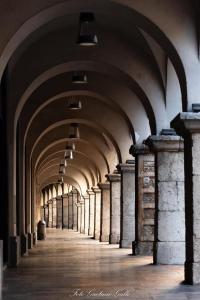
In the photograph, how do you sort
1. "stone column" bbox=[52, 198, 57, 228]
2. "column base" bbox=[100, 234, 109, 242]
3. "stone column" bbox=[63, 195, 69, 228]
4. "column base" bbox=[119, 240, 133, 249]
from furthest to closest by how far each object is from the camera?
"stone column" bbox=[52, 198, 57, 228]
"stone column" bbox=[63, 195, 69, 228]
"column base" bbox=[100, 234, 109, 242]
"column base" bbox=[119, 240, 133, 249]

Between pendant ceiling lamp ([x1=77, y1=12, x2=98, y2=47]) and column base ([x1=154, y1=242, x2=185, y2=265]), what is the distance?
4641mm

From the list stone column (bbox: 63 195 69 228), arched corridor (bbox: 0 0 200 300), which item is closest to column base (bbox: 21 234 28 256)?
arched corridor (bbox: 0 0 200 300)

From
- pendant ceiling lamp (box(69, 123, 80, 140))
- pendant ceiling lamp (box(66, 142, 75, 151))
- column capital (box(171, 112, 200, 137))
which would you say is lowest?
column capital (box(171, 112, 200, 137))

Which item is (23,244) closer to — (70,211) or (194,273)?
(194,273)

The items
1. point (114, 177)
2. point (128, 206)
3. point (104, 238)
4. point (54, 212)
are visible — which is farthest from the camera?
point (54, 212)

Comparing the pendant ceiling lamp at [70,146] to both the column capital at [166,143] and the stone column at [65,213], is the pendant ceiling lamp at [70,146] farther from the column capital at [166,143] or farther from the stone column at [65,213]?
the stone column at [65,213]

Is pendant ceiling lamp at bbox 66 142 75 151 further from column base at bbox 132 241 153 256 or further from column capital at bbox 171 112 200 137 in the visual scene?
column capital at bbox 171 112 200 137

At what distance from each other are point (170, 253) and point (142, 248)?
3650 mm

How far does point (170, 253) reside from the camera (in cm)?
1573

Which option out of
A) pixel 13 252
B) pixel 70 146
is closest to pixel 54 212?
pixel 70 146

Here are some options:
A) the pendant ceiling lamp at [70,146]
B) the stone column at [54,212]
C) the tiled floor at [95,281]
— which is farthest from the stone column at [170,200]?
the stone column at [54,212]

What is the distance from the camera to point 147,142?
53.5 feet

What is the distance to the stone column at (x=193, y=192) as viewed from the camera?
1186 cm

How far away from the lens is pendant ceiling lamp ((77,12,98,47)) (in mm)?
13648
